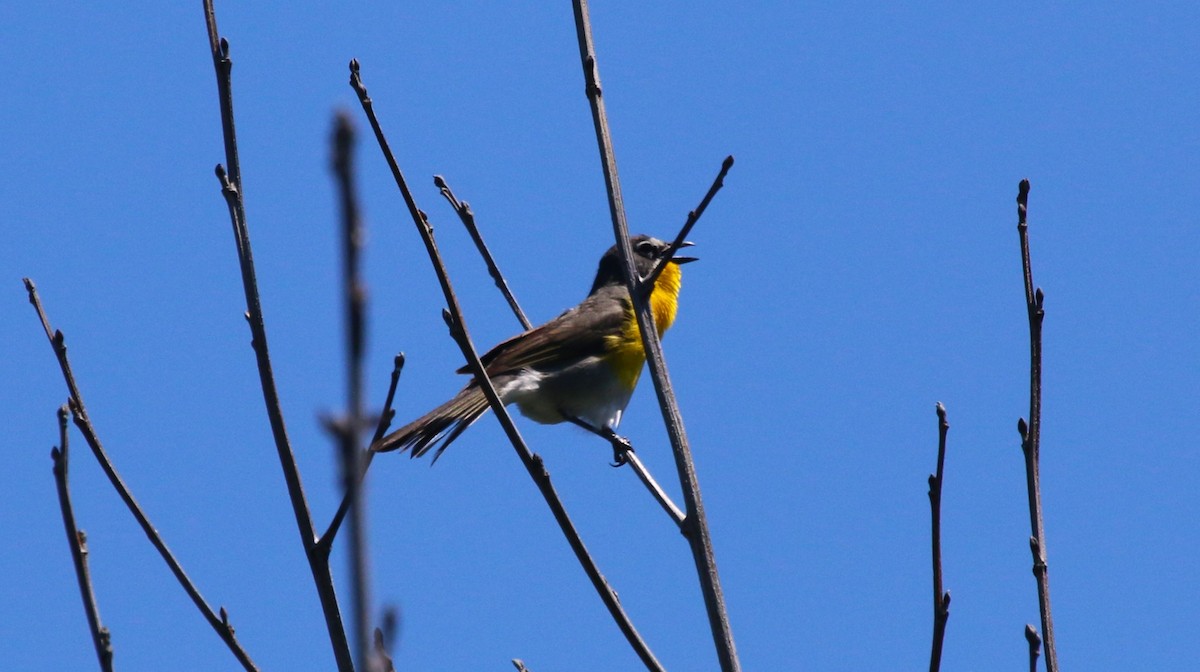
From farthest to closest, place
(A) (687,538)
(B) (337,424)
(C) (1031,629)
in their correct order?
1. (A) (687,538)
2. (C) (1031,629)
3. (B) (337,424)

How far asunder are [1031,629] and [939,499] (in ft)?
1.36

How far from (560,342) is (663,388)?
4.81 meters

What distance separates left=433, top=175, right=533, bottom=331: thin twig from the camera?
16.4 feet

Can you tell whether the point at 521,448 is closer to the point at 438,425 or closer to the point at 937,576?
the point at 937,576

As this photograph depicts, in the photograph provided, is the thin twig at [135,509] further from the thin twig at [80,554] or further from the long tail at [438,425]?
the long tail at [438,425]

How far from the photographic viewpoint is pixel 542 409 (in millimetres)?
8742

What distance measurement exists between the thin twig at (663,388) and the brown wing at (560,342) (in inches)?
165

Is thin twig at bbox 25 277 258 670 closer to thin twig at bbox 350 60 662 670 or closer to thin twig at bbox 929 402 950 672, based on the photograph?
thin twig at bbox 350 60 662 670

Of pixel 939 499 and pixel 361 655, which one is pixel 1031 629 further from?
pixel 361 655

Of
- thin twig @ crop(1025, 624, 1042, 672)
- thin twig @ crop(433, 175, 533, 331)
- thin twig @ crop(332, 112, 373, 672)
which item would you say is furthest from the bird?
thin twig @ crop(332, 112, 373, 672)

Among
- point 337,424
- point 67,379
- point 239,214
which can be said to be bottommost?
point 337,424

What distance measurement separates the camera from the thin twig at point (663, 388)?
11.8ft

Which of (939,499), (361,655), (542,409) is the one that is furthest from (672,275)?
(361,655)

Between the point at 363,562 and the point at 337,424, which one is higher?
the point at 337,424
